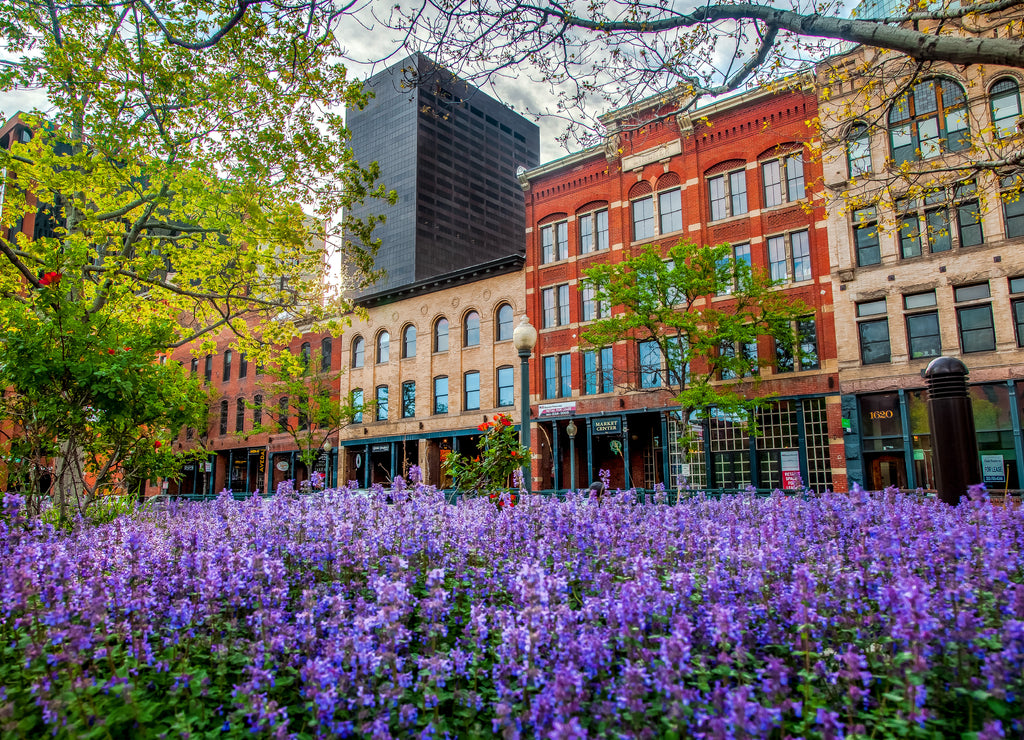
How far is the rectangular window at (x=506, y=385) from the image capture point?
32537mm

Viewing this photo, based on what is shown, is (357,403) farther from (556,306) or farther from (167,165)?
(167,165)

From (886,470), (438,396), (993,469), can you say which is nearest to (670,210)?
(886,470)

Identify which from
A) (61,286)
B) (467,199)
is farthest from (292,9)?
(467,199)

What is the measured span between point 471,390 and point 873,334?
19443 mm

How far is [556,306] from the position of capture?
32.0 metres

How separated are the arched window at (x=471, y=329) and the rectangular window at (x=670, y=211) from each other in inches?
442

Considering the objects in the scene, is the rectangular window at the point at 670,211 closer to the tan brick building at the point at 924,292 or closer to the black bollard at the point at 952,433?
the tan brick building at the point at 924,292

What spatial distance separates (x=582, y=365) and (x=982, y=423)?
1586cm

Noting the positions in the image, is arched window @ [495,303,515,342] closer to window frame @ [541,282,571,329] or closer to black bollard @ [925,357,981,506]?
window frame @ [541,282,571,329]

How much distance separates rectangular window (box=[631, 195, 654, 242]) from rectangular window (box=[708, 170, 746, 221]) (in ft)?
9.40

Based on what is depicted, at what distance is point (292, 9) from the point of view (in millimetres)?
7227

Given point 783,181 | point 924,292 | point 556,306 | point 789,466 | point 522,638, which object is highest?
point 783,181

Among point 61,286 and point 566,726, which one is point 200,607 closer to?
point 566,726

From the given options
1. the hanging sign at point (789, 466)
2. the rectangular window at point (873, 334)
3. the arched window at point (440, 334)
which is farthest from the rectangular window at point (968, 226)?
the arched window at point (440, 334)
